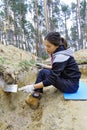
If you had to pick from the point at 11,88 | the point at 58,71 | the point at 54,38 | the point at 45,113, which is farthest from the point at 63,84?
the point at 11,88

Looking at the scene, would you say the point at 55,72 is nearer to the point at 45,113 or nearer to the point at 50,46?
the point at 50,46

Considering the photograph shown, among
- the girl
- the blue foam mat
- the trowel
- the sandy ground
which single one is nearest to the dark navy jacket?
the girl

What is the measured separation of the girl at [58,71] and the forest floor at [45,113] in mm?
172

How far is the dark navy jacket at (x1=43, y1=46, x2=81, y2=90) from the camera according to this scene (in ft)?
9.23

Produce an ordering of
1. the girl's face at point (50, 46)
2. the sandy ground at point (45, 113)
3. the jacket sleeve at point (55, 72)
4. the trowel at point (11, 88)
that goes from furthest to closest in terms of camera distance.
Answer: the trowel at point (11, 88) < the girl's face at point (50, 46) < the jacket sleeve at point (55, 72) < the sandy ground at point (45, 113)

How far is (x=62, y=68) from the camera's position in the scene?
111 inches

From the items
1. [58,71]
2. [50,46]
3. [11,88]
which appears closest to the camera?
[58,71]

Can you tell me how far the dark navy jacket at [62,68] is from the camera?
2.81 meters

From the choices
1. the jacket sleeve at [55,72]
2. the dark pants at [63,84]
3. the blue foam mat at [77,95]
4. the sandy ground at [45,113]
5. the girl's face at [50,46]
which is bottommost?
the sandy ground at [45,113]

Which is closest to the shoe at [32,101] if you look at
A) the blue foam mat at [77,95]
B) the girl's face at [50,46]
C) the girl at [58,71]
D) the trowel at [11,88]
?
the girl at [58,71]

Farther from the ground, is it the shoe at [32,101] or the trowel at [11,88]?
the trowel at [11,88]

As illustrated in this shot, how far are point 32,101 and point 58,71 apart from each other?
503 mm

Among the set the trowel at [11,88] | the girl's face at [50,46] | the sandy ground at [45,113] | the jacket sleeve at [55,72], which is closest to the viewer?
the sandy ground at [45,113]

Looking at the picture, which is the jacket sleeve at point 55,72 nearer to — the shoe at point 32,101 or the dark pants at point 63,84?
the dark pants at point 63,84
